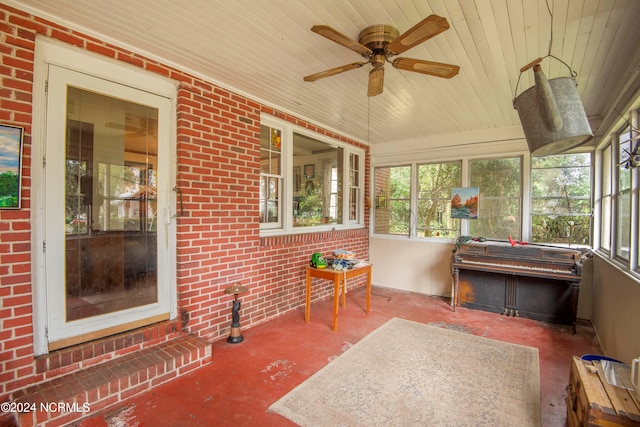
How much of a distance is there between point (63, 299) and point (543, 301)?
5.16 meters

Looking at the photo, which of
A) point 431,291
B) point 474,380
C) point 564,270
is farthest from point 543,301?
point 474,380

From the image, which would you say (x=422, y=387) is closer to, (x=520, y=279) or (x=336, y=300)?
(x=336, y=300)

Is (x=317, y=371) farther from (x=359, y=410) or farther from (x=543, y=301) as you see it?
(x=543, y=301)

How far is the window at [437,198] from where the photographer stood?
4984 millimetres

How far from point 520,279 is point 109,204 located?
4861 mm

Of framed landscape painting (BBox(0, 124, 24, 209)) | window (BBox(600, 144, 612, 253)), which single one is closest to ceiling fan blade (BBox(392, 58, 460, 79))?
framed landscape painting (BBox(0, 124, 24, 209))

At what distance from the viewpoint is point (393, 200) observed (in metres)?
5.62

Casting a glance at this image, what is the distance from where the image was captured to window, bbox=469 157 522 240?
14.6 ft

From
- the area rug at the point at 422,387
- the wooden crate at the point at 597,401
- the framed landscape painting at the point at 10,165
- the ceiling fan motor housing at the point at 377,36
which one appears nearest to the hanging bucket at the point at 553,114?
the ceiling fan motor housing at the point at 377,36

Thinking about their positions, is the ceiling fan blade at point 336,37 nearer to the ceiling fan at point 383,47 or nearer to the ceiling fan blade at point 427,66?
the ceiling fan at point 383,47

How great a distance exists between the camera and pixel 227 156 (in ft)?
10.5

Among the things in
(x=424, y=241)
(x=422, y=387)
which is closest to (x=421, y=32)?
(x=422, y=387)

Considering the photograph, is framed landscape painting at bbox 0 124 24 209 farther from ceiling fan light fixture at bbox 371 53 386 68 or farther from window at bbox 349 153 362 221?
window at bbox 349 153 362 221

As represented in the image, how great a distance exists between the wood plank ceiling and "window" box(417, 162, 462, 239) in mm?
1645
